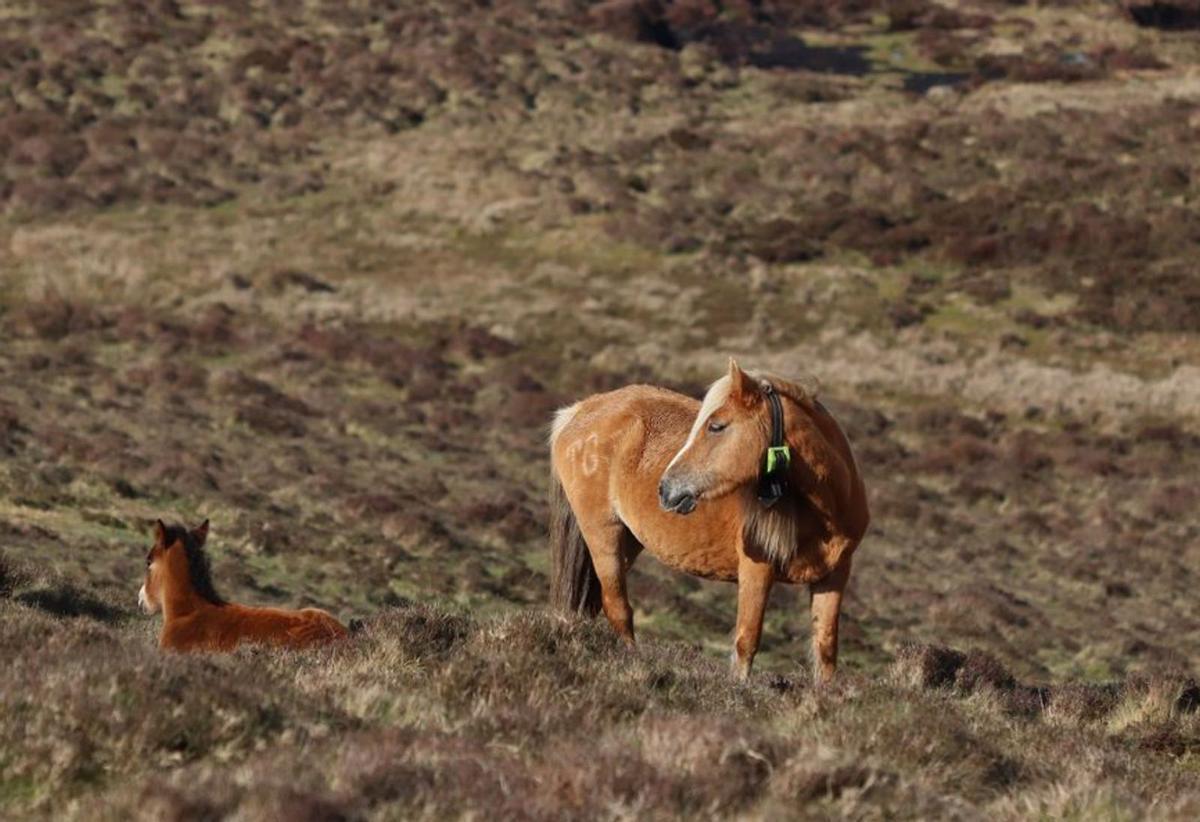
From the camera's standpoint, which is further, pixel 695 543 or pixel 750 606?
pixel 695 543

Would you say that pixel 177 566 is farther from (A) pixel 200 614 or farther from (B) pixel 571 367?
(B) pixel 571 367

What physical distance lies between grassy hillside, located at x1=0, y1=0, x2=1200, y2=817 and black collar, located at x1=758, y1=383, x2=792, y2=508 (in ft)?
3.79

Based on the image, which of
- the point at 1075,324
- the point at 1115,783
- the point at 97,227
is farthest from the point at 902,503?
the point at 97,227

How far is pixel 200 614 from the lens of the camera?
31.1 ft

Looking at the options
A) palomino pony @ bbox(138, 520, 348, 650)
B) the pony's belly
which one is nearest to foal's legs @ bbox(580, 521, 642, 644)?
the pony's belly

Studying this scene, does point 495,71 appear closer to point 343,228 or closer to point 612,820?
point 343,228

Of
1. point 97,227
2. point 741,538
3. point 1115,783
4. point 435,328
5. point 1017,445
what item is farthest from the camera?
point 97,227

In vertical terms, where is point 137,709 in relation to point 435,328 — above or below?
above

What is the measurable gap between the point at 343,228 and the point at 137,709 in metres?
43.8

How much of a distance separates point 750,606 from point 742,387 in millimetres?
1428

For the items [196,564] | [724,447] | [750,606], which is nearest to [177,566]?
[196,564]

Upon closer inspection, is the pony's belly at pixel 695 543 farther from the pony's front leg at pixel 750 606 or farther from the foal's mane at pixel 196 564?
the foal's mane at pixel 196 564

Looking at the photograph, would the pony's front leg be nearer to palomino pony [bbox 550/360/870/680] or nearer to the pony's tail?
palomino pony [bbox 550/360/870/680]

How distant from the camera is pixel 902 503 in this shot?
3005 cm
